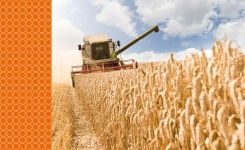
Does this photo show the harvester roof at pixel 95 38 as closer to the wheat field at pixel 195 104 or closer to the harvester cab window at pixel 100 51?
the harvester cab window at pixel 100 51

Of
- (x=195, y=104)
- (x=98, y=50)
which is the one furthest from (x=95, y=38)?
(x=195, y=104)

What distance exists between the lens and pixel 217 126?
6.79 feet

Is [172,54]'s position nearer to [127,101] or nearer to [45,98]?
[127,101]

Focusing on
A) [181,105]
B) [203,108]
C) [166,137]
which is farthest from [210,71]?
[166,137]

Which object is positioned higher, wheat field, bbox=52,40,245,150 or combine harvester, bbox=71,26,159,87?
combine harvester, bbox=71,26,159,87

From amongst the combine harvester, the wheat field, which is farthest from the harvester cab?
the wheat field

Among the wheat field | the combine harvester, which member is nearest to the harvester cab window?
the combine harvester

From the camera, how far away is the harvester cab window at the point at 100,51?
2062cm

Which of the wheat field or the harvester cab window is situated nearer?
the wheat field

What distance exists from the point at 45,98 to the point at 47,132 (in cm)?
46

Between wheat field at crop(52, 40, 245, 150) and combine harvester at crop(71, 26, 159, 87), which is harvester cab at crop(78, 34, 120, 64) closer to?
combine harvester at crop(71, 26, 159, 87)

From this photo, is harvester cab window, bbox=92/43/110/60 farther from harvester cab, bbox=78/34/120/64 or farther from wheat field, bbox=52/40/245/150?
wheat field, bbox=52/40/245/150

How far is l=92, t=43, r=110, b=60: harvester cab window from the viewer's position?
2062 centimetres

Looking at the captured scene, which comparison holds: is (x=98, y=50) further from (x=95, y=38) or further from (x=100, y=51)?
(x=95, y=38)
